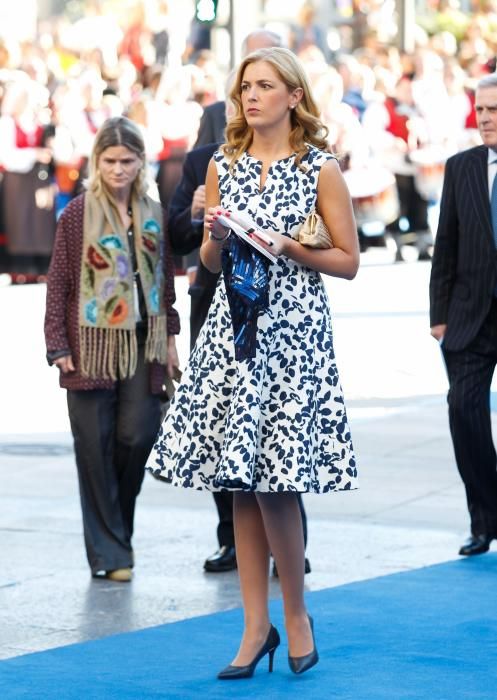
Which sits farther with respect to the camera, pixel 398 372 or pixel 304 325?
pixel 398 372

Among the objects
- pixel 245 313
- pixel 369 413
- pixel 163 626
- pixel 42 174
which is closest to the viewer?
pixel 245 313

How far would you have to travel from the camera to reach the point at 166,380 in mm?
8281

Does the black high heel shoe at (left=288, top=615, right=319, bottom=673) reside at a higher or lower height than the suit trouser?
lower

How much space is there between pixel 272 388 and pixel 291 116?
900mm

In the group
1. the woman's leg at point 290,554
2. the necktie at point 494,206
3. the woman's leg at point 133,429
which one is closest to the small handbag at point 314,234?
the woman's leg at point 290,554

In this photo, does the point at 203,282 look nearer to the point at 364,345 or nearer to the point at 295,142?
the point at 295,142

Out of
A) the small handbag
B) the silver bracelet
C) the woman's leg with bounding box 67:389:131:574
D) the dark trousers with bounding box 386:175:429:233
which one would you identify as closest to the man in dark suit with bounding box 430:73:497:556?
the woman's leg with bounding box 67:389:131:574

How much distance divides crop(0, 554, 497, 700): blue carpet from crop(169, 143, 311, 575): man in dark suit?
26.9 inches

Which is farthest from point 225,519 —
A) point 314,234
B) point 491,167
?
point 314,234

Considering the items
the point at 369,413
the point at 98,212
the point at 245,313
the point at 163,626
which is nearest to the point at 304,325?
the point at 245,313

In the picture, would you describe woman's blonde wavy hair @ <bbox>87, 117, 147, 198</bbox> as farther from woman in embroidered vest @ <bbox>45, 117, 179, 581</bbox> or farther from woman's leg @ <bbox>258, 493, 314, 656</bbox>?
woman's leg @ <bbox>258, 493, 314, 656</bbox>

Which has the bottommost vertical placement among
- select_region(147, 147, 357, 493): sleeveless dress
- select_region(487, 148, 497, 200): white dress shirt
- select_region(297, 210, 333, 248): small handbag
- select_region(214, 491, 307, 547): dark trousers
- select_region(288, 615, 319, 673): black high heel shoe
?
select_region(288, 615, 319, 673): black high heel shoe

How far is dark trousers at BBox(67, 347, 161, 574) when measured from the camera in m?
8.09

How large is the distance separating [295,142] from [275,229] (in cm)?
32
